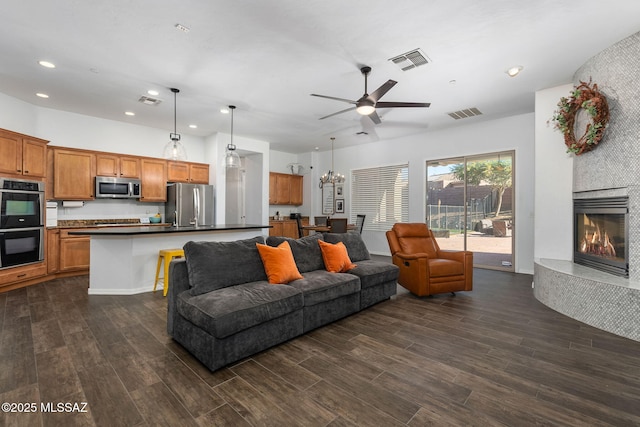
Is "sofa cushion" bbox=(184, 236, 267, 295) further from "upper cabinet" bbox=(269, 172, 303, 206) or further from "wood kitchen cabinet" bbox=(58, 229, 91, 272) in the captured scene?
"upper cabinet" bbox=(269, 172, 303, 206)

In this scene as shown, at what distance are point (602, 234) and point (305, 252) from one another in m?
3.72

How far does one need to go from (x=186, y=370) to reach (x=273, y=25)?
3218 millimetres

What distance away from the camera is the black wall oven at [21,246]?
169 inches

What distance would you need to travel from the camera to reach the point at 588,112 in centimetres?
352

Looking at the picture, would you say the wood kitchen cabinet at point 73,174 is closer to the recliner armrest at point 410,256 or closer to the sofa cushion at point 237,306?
the sofa cushion at point 237,306

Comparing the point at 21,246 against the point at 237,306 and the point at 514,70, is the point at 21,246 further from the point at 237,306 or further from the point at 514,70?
the point at 514,70

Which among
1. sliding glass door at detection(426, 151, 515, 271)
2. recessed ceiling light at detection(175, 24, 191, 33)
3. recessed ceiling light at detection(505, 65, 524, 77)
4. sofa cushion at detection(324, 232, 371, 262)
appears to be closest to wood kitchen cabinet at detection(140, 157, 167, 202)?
recessed ceiling light at detection(175, 24, 191, 33)

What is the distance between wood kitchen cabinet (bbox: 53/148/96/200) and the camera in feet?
17.2

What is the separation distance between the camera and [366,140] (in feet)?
25.3

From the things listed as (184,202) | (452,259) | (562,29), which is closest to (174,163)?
(184,202)

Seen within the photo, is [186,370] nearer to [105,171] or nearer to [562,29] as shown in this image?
[562,29]

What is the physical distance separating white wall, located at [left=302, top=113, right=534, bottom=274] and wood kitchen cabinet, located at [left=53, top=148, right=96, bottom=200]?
5651 mm

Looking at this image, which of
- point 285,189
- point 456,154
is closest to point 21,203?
point 285,189

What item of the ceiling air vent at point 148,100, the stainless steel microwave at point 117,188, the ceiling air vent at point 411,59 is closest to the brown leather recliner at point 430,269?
the ceiling air vent at point 411,59
